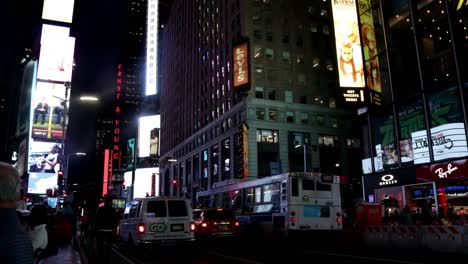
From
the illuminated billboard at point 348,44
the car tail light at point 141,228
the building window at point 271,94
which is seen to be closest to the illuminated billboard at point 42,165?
the building window at point 271,94

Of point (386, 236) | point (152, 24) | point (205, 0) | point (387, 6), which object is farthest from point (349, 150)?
point (152, 24)

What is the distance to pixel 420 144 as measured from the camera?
30016mm

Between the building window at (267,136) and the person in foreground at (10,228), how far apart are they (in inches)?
2162

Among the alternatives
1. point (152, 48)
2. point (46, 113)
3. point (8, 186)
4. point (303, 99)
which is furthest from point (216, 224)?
point (152, 48)

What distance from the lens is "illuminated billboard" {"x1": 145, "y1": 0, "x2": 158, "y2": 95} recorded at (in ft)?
339

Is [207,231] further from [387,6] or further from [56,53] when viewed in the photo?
[56,53]

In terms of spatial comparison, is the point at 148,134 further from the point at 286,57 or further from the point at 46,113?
the point at 286,57

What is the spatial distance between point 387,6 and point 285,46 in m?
28.7

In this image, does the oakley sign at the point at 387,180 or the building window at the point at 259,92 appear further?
the building window at the point at 259,92

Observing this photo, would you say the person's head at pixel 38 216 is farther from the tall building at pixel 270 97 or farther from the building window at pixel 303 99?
the building window at pixel 303 99

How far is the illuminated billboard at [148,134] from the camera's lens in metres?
116

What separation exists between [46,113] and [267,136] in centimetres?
3635

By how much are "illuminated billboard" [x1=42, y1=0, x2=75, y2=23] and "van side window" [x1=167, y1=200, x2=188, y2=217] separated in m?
64.2

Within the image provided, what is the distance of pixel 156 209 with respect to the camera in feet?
51.4
